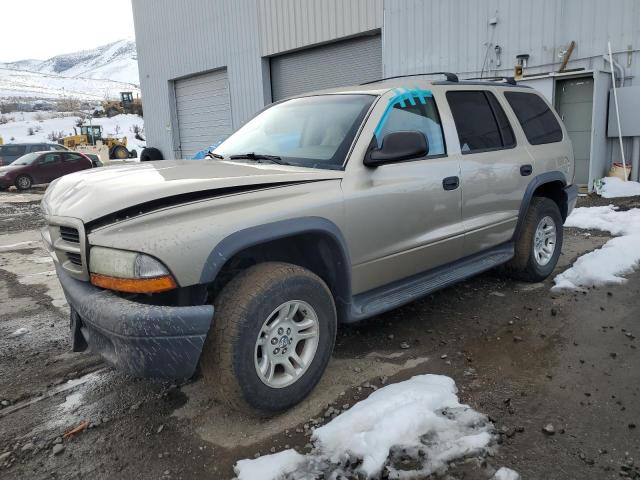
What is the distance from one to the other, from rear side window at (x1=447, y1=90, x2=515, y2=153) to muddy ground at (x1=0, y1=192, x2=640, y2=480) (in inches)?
54.9

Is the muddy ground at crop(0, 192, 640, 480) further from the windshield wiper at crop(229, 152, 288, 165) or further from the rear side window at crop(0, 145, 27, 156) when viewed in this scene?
the rear side window at crop(0, 145, 27, 156)

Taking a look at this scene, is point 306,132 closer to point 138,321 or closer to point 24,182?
point 138,321

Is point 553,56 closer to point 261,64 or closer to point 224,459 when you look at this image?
A: point 261,64

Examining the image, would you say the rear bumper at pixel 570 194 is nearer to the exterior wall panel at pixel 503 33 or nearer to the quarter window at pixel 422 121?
the quarter window at pixel 422 121

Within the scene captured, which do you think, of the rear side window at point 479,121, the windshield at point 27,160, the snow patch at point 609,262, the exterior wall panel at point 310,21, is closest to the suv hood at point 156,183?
the rear side window at point 479,121

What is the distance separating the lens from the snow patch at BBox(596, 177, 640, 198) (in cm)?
924

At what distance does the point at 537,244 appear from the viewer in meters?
5.02

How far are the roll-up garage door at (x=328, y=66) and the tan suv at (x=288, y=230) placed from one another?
9.40 m

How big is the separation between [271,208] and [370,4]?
1147 cm

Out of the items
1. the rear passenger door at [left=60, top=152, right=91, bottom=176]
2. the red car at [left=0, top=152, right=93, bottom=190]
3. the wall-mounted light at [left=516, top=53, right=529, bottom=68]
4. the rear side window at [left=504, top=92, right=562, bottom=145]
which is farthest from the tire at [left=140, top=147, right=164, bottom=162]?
the rear passenger door at [left=60, top=152, right=91, bottom=176]

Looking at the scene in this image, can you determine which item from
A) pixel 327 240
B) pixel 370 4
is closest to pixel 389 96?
pixel 327 240

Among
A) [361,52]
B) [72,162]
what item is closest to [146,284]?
[361,52]

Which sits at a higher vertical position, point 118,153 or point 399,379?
point 118,153

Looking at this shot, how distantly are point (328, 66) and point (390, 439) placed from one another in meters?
13.2
